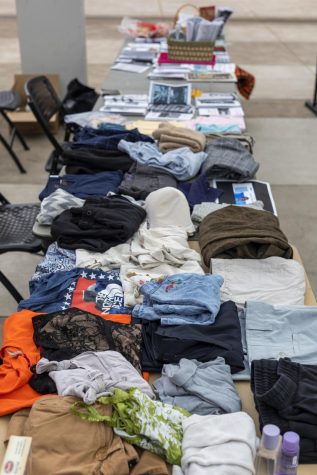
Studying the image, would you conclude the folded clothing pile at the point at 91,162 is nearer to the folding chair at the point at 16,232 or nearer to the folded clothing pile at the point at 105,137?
the folded clothing pile at the point at 105,137

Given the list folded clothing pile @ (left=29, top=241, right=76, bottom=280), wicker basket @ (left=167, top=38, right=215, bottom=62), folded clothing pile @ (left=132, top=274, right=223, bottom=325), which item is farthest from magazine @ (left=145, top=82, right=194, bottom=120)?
folded clothing pile @ (left=132, top=274, right=223, bottom=325)

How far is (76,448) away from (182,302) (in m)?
0.85

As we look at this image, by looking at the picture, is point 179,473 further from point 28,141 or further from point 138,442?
point 28,141

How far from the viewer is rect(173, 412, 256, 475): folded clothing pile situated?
1854mm

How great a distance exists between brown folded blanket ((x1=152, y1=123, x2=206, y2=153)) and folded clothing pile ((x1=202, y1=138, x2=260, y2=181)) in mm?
106

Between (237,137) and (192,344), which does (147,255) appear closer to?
(192,344)

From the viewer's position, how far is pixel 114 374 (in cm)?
218

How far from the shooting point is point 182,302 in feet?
8.52

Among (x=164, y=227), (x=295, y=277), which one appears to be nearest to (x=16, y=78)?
(x=164, y=227)

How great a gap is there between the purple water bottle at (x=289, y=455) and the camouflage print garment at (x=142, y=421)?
0.32 metres

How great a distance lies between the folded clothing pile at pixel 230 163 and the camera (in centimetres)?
390

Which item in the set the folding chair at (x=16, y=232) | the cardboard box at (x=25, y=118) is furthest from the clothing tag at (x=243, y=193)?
the cardboard box at (x=25, y=118)

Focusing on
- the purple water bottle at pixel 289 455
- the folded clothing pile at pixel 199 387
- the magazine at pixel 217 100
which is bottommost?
the magazine at pixel 217 100

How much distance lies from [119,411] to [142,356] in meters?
0.43
